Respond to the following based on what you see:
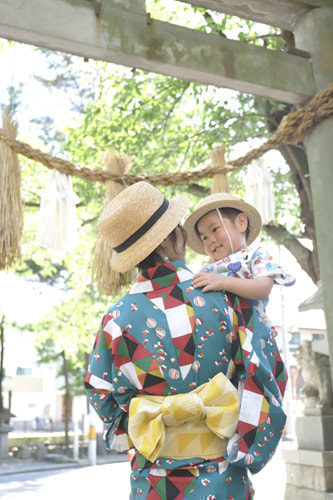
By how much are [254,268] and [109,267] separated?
2.09 metres

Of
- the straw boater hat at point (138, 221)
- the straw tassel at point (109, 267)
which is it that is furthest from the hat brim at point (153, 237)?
the straw tassel at point (109, 267)

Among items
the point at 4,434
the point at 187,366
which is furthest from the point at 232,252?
the point at 4,434

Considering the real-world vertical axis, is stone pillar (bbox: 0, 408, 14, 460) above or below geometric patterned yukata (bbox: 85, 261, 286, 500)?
below

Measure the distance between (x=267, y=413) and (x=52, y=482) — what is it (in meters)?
10.1

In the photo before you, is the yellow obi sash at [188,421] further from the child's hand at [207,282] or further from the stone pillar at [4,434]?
the stone pillar at [4,434]

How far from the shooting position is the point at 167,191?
28.1 ft

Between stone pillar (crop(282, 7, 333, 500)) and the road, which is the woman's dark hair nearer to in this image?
stone pillar (crop(282, 7, 333, 500))

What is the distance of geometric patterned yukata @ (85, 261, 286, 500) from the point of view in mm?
1431

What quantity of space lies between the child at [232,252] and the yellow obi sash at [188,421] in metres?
0.30

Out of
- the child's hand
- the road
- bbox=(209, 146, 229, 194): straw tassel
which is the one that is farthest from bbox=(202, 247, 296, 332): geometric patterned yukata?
the road

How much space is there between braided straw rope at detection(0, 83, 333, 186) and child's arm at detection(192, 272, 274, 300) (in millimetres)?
1971

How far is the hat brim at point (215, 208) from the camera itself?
7.16 feet

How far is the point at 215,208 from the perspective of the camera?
2191 millimetres

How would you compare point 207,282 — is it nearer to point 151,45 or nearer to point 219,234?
point 219,234
